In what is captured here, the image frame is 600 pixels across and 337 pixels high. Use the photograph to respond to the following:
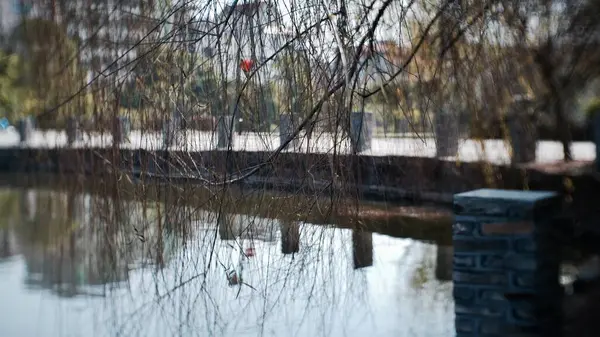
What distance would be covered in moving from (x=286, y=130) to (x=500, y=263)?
4.24 ft

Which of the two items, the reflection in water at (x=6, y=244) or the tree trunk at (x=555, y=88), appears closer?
the tree trunk at (x=555, y=88)

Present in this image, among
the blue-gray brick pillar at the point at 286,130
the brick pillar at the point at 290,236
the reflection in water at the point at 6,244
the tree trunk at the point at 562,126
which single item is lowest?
the reflection in water at the point at 6,244

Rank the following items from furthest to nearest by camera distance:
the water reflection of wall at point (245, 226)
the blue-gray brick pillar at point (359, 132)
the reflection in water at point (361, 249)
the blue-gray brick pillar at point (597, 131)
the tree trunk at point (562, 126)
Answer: the blue-gray brick pillar at point (597, 131), the tree trunk at point (562, 126), the reflection in water at point (361, 249), the water reflection of wall at point (245, 226), the blue-gray brick pillar at point (359, 132)

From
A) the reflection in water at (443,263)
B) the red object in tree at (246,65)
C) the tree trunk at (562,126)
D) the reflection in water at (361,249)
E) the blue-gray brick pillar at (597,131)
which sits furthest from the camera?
the blue-gray brick pillar at (597,131)

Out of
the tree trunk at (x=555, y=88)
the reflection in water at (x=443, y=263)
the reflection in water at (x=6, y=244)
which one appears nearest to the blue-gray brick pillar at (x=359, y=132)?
the tree trunk at (x=555, y=88)

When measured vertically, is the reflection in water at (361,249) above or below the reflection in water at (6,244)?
above

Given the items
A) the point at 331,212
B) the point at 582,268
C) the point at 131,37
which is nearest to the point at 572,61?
the point at 582,268

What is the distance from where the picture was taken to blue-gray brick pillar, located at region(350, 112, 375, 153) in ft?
9.13

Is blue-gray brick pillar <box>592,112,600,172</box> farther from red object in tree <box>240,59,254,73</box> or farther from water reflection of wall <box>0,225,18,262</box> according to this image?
red object in tree <box>240,59,254,73</box>

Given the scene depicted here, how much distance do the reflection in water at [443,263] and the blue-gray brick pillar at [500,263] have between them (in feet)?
3.93

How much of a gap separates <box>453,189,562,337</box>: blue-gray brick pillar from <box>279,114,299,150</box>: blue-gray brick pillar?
3.49 ft

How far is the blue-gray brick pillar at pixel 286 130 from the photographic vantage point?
271 centimetres

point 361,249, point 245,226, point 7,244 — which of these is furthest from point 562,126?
point 7,244

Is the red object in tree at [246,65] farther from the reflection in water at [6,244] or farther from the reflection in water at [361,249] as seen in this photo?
the reflection in water at [6,244]
